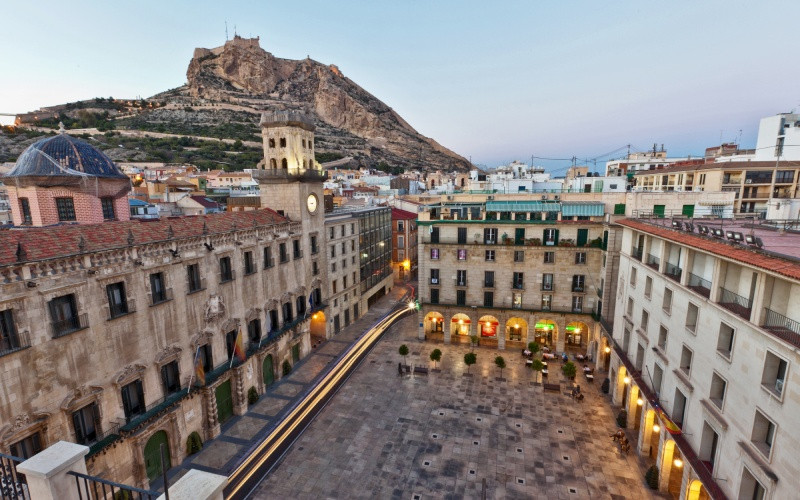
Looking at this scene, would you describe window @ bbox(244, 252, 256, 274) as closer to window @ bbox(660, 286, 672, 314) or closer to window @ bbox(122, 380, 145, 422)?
window @ bbox(122, 380, 145, 422)

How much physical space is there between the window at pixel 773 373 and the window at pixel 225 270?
111 feet

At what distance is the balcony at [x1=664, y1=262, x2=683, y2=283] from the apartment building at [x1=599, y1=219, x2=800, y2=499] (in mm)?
78

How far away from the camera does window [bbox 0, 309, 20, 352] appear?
18.2 m

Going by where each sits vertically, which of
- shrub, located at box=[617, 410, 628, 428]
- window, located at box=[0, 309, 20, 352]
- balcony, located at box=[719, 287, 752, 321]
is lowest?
shrub, located at box=[617, 410, 628, 428]

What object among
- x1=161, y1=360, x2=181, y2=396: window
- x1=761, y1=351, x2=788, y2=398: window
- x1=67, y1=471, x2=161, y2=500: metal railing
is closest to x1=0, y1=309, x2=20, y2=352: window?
x1=161, y1=360, x2=181, y2=396: window

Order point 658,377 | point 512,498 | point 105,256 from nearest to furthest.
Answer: point 105,256 < point 512,498 < point 658,377

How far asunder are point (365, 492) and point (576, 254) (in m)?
32.3

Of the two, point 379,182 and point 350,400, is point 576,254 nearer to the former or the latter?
point 350,400

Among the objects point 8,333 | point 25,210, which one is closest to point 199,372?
point 8,333

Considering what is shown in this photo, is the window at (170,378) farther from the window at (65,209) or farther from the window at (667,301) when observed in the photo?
the window at (667,301)

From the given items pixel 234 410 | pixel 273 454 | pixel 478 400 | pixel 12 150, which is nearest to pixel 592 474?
pixel 478 400

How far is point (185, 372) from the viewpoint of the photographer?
28.3 m

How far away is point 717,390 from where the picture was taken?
1980 centimetres

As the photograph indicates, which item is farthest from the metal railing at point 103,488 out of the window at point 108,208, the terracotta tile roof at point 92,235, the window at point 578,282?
the window at point 578,282
